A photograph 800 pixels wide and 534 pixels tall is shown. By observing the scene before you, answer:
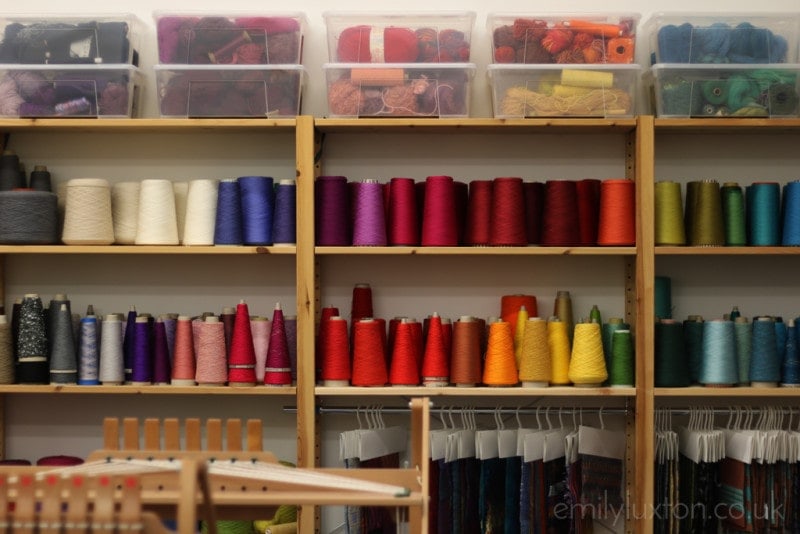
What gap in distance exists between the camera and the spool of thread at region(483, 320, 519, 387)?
10.3 feet

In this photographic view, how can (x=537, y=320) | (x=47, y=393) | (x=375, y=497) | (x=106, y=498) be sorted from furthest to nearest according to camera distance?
(x=47, y=393), (x=537, y=320), (x=375, y=497), (x=106, y=498)

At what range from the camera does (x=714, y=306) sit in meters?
3.42

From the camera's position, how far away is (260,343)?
3.22 meters

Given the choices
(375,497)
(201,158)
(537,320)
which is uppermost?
(201,158)

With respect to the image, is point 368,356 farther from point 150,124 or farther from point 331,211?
point 150,124

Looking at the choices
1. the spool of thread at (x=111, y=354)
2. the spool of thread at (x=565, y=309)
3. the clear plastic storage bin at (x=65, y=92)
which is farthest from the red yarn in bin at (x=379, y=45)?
the spool of thread at (x=111, y=354)

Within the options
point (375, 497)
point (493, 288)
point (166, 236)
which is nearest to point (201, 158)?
point (166, 236)

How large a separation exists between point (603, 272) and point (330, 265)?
96 centimetres

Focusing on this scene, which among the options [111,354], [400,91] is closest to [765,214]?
[400,91]

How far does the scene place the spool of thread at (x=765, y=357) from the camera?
3.13 meters

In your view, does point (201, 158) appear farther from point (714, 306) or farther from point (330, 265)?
point (714, 306)

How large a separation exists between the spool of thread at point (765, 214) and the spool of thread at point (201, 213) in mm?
1752

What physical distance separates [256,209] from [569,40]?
3.74 ft

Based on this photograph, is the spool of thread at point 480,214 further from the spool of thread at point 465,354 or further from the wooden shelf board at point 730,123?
the wooden shelf board at point 730,123
